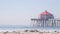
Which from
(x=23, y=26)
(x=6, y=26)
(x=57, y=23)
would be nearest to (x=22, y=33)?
(x=23, y=26)

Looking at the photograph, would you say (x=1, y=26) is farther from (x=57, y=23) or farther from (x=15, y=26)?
(x=57, y=23)

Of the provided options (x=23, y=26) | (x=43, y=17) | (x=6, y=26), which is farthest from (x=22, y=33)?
(x=43, y=17)

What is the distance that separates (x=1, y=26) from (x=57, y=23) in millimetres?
3496

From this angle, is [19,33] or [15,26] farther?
[15,26]

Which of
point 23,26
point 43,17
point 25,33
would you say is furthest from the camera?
point 43,17

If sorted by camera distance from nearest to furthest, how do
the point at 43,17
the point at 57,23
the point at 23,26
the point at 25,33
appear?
the point at 25,33
the point at 23,26
the point at 43,17
the point at 57,23

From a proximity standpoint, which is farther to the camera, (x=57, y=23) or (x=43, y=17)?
(x=57, y=23)

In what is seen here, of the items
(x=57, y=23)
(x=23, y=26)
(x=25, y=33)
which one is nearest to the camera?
(x=25, y=33)

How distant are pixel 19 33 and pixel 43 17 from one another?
3.51 m

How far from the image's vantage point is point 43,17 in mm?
7055

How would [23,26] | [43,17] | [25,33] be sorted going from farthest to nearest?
[43,17] < [23,26] < [25,33]

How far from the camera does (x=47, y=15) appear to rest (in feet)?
23.3

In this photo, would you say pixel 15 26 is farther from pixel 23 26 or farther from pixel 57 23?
pixel 57 23

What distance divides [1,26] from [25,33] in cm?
244
